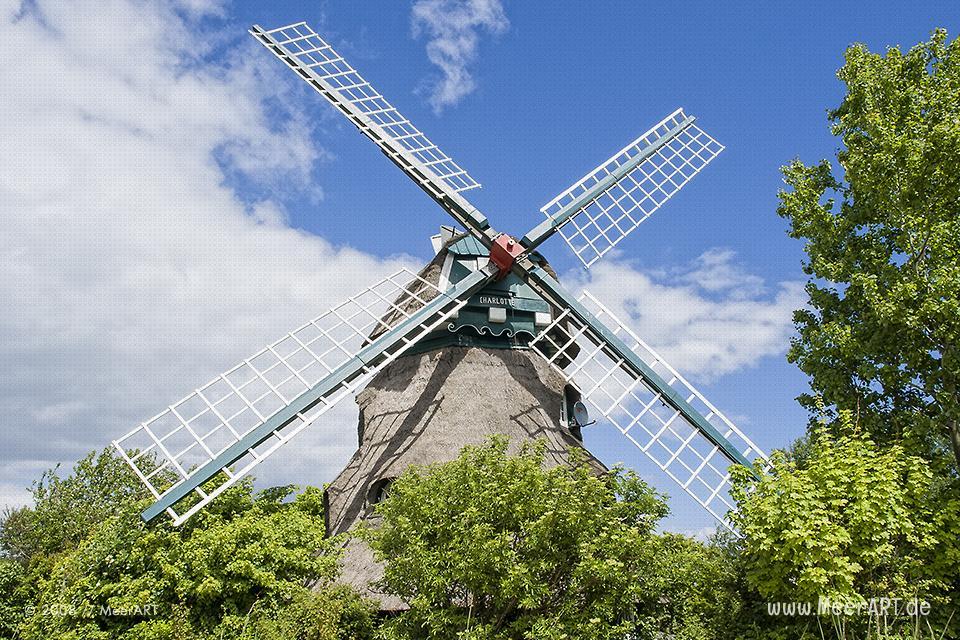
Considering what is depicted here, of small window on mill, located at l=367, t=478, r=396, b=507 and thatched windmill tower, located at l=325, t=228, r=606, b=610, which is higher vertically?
thatched windmill tower, located at l=325, t=228, r=606, b=610

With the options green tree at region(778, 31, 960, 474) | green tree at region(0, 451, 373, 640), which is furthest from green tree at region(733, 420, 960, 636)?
green tree at region(0, 451, 373, 640)

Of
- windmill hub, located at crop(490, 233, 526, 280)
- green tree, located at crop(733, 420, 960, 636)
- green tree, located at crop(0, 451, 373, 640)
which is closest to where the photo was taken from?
green tree, located at crop(733, 420, 960, 636)

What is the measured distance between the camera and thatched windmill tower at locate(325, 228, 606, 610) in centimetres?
1430

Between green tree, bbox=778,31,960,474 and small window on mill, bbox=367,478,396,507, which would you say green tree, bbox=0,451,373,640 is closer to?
small window on mill, bbox=367,478,396,507

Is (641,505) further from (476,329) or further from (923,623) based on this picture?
(476,329)

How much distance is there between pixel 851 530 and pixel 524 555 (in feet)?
14.8

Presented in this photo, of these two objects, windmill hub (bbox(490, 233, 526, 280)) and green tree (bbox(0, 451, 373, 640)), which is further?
windmill hub (bbox(490, 233, 526, 280))

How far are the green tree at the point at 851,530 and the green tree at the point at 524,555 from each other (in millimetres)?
1448

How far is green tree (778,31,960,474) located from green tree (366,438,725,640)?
4030mm

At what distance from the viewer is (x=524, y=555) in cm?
1038

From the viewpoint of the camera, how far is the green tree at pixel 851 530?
9.67m

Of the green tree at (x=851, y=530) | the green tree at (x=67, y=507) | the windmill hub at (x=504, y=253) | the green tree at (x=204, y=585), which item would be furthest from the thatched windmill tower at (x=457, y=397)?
the green tree at (x=67, y=507)

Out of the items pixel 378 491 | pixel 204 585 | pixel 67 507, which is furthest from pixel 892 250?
pixel 67 507

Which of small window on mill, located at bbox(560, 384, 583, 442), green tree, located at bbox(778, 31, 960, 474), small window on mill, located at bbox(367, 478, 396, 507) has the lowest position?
small window on mill, located at bbox(367, 478, 396, 507)
